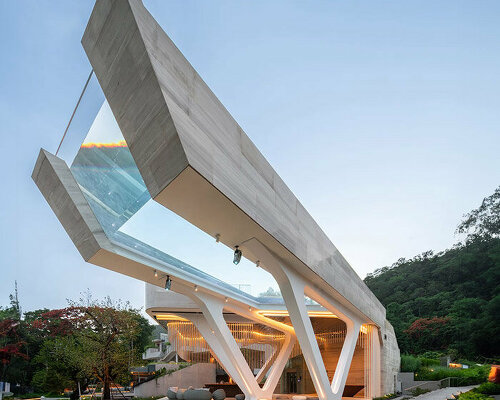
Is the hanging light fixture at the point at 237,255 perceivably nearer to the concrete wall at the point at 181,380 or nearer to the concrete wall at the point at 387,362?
the concrete wall at the point at 387,362

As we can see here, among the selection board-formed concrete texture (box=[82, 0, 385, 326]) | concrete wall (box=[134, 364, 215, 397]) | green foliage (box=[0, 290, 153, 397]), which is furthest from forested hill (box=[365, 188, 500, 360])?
board-formed concrete texture (box=[82, 0, 385, 326])

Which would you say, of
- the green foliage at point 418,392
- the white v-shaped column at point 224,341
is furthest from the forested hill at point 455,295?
the white v-shaped column at point 224,341

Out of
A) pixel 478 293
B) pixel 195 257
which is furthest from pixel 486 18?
pixel 478 293

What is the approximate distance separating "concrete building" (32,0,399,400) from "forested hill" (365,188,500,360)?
26713mm

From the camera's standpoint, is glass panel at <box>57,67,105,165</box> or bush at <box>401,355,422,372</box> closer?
glass panel at <box>57,67,105,165</box>

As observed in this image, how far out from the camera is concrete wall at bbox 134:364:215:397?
28.3 metres

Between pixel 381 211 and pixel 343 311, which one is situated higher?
pixel 381 211

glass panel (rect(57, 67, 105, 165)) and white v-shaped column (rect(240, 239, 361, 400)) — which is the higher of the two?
glass panel (rect(57, 67, 105, 165))

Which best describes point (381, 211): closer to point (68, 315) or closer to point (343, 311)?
point (68, 315)

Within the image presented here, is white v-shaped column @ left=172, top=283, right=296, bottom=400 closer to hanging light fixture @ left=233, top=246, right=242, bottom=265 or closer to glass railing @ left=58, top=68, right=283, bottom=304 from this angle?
glass railing @ left=58, top=68, right=283, bottom=304

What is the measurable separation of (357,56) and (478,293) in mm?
33614

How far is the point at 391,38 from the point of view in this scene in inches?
1013

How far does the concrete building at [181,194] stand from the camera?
6.50m

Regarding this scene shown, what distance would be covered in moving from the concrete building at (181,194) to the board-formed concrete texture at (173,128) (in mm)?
19
